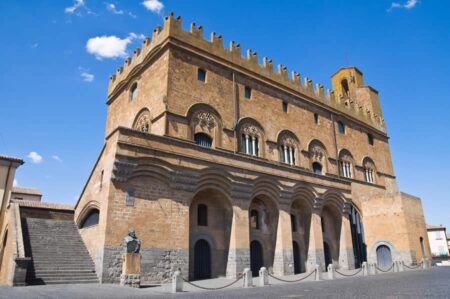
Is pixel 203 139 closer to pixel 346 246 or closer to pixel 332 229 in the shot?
pixel 332 229

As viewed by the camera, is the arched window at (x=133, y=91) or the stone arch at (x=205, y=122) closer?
the stone arch at (x=205, y=122)

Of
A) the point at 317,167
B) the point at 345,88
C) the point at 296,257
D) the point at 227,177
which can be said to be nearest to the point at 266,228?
the point at 296,257

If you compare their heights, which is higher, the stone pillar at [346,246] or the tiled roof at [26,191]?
the tiled roof at [26,191]

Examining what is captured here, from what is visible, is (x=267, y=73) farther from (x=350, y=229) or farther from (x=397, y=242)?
(x=397, y=242)

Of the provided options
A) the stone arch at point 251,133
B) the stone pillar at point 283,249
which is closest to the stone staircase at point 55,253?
the stone pillar at point 283,249

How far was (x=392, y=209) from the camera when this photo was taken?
20.8 metres

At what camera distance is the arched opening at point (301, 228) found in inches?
731

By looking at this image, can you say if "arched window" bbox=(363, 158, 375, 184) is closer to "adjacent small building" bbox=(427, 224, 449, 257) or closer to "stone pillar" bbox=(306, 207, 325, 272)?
"stone pillar" bbox=(306, 207, 325, 272)

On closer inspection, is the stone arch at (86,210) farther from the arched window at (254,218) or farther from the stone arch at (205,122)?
the arched window at (254,218)

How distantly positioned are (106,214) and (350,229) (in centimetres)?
1582

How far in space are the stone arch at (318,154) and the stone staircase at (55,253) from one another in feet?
49.8

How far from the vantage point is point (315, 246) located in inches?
724

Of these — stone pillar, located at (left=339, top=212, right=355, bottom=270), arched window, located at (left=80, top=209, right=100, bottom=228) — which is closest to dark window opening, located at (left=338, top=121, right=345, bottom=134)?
stone pillar, located at (left=339, top=212, right=355, bottom=270)

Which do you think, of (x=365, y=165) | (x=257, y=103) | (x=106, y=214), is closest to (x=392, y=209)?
(x=365, y=165)
